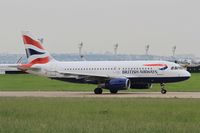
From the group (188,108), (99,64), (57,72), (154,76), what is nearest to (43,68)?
(57,72)

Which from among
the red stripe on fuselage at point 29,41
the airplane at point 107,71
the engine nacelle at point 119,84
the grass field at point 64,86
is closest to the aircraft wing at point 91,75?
the airplane at point 107,71

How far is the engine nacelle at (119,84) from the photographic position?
49.0 metres

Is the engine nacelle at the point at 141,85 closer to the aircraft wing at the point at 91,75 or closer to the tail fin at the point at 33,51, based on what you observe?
the aircraft wing at the point at 91,75

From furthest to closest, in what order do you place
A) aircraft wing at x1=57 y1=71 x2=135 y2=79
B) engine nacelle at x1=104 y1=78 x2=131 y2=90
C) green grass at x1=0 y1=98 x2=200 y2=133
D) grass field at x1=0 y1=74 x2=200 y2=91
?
1. grass field at x1=0 y1=74 x2=200 y2=91
2. aircraft wing at x1=57 y1=71 x2=135 y2=79
3. engine nacelle at x1=104 y1=78 x2=131 y2=90
4. green grass at x1=0 y1=98 x2=200 y2=133

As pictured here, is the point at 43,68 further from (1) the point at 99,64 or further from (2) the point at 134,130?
(2) the point at 134,130

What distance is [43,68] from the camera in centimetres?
5409

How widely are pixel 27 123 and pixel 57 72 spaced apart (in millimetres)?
32930

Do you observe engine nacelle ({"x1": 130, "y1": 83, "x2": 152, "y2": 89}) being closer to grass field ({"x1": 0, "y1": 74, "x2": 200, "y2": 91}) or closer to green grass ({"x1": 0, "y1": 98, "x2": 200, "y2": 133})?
grass field ({"x1": 0, "y1": 74, "x2": 200, "y2": 91})

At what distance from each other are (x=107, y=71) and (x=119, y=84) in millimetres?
3084

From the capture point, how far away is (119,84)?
49094 mm

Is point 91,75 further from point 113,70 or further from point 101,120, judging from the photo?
point 101,120

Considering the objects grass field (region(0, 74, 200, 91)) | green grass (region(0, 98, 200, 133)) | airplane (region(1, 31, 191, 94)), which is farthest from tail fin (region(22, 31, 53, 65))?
green grass (region(0, 98, 200, 133))

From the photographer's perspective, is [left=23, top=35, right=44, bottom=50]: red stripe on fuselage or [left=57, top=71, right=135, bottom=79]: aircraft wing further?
[left=23, top=35, right=44, bottom=50]: red stripe on fuselage

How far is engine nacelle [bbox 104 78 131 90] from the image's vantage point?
161ft
